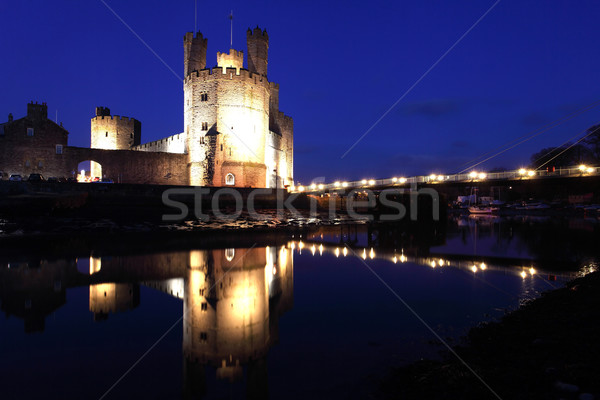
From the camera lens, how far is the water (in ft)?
13.0

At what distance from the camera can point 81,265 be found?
400 inches

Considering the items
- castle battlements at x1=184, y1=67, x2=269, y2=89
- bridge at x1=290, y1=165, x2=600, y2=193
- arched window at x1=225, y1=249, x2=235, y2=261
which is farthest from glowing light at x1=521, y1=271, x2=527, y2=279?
castle battlements at x1=184, y1=67, x2=269, y2=89

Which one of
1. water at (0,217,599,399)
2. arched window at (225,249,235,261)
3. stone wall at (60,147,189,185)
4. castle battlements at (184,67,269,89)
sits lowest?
water at (0,217,599,399)

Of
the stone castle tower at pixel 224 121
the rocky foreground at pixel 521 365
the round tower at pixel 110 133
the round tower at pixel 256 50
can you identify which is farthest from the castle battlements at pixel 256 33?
the rocky foreground at pixel 521 365

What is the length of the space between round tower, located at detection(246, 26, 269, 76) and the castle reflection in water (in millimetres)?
30057

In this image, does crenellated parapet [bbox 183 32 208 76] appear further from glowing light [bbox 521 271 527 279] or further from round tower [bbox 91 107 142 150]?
glowing light [bbox 521 271 527 279]

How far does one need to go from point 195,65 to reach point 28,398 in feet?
114

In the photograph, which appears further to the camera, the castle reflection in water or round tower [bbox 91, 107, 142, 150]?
round tower [bbox 91, 107, 142, 150]

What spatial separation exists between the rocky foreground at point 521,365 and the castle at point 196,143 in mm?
27989

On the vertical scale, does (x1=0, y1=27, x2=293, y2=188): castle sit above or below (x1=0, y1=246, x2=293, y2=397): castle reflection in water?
above

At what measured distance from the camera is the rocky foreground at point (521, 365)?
3.22 metres

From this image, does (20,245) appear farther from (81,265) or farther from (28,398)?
(28,398)

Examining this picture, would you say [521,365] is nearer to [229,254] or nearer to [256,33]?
[229,254]

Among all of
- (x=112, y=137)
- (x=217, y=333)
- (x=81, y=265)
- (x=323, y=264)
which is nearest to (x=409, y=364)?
(x=217, y=333)
